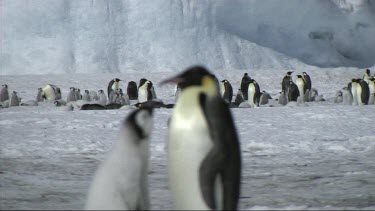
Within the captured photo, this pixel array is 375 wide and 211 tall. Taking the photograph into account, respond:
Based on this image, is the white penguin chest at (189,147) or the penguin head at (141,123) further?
the penguin head at (141,123)

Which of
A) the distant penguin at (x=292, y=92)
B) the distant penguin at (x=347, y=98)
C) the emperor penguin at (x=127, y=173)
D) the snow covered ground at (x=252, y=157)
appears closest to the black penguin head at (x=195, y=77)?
the emperor penguin at (x=127, y=173)

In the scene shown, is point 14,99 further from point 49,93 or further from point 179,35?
point 179,35

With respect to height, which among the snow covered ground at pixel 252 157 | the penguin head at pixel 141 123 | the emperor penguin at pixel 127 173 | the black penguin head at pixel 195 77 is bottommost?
the snow covered ground at pixel 252 157

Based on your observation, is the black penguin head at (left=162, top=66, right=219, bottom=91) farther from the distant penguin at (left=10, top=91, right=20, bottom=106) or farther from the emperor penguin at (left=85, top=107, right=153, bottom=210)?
the distant penguin at (left=10, top=91, right=20, bottom=106)

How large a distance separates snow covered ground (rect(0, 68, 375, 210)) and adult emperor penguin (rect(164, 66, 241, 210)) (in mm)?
1079

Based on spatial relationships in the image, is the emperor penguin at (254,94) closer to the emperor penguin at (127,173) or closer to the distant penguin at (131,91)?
the distant penguin at (131,91)

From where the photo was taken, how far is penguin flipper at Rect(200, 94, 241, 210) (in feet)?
9.18

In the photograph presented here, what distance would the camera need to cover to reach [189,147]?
113 inches

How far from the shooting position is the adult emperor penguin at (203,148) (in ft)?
9.22

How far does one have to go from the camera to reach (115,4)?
32.6m

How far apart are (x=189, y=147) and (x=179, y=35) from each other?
29.6 metres

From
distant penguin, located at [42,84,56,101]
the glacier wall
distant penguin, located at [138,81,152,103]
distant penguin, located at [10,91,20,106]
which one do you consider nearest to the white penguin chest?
distant penguin, located at [10,91,20,106]

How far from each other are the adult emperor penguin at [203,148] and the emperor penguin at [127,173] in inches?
5.2

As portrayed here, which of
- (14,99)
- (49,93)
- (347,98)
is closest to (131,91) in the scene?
(49,93)
